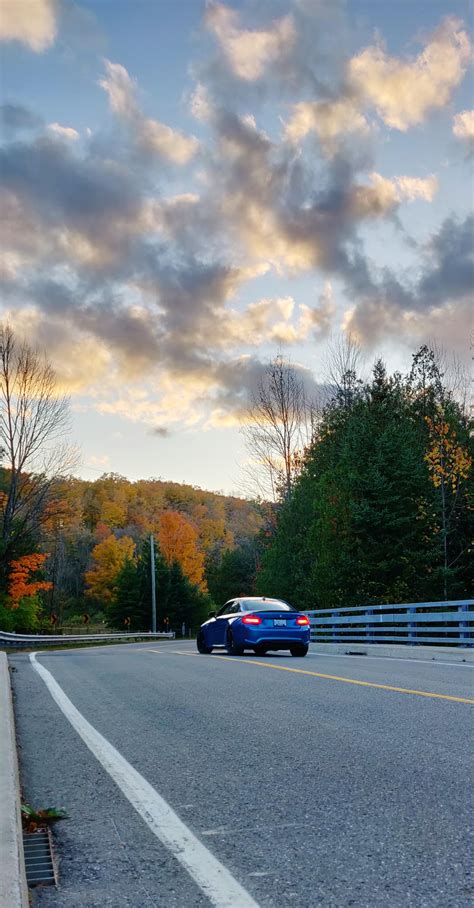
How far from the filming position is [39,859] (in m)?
3.90

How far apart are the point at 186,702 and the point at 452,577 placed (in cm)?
2783

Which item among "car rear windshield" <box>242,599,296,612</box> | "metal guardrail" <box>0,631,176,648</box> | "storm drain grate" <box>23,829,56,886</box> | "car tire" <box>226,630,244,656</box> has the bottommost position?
"metal guardrail" <box>0,631,176,648</box>

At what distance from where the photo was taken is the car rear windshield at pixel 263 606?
1797 centimetres

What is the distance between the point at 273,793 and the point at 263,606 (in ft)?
43.4

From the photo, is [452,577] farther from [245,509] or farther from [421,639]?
[245,509]

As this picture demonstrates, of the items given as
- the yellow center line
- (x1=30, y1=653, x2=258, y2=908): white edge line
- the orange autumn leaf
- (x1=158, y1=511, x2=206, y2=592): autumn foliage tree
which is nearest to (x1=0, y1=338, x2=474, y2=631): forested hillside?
the orange autumn leaf

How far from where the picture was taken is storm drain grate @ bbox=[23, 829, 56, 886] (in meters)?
3.61

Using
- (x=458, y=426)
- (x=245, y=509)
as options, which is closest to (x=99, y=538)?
(x=245, y=509)

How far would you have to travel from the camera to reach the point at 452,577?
35375 mm

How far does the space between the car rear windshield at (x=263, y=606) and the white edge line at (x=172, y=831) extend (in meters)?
10.8

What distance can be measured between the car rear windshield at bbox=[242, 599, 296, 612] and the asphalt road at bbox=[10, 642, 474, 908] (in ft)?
25.7

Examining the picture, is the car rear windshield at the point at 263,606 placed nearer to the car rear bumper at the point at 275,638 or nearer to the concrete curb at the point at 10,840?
the car rear bumper at the point at 275,638

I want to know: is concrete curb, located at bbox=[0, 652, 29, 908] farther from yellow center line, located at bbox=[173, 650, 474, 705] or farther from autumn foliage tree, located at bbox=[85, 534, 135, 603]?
autumn foliage tree, located at bbox=[85, 534, 135, 603]

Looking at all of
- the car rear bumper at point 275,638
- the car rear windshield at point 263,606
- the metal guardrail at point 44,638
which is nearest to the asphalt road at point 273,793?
the car rear bumper at point 275,638
